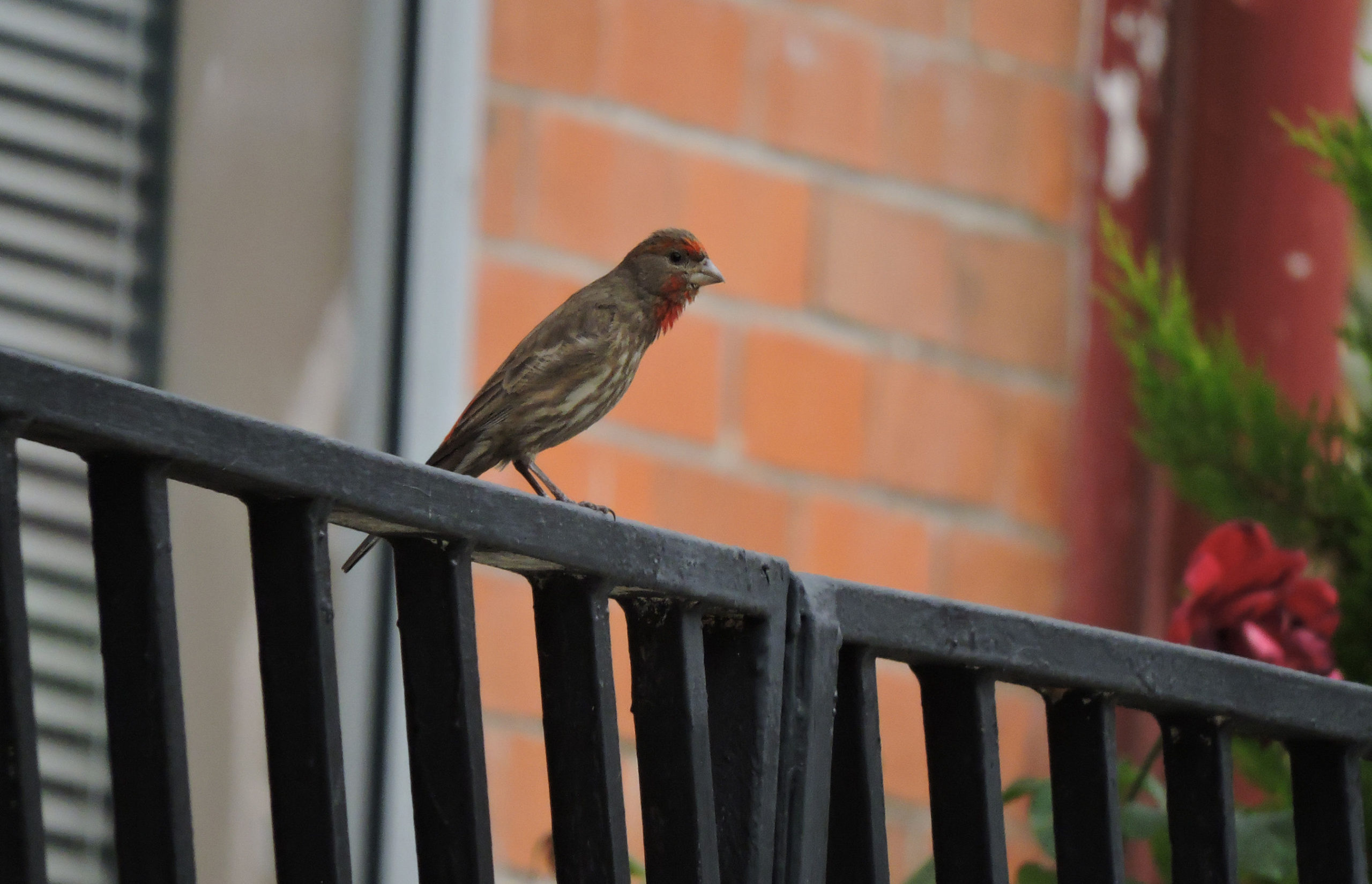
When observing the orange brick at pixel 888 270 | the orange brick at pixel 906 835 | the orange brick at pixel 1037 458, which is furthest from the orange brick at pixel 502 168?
the orange brick at pixel 906 835

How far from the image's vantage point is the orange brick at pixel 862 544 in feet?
10.1

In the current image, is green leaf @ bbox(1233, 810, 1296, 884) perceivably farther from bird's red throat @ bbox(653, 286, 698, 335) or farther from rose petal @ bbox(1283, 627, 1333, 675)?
bird's red throat @ bbox(653, 286, 698, 335)

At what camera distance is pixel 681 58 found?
9.96ft

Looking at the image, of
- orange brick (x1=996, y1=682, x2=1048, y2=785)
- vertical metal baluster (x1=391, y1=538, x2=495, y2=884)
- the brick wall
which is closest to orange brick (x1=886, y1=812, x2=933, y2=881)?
the brick wall

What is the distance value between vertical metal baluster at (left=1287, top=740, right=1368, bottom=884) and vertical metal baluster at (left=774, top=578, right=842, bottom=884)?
16.6 inches

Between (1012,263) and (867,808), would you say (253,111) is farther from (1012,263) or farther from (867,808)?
(867,808)

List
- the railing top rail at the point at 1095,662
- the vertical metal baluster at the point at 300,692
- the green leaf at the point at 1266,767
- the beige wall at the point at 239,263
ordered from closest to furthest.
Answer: the vertical metal baluster at the point at 300,692 → the railing top rail at the point at 1095,662 → the green leaf at the point at 1266,767 → the beige wall at the point at 239,263

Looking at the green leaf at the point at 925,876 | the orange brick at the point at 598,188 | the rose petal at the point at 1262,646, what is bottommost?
the green leaf at the point at 925,876

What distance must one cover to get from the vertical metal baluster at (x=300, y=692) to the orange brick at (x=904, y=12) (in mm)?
2329

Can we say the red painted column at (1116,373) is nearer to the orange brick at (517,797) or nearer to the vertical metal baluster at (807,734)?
the orange brick at (517,797)

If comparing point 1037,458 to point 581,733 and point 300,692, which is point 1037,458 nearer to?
point 581,733

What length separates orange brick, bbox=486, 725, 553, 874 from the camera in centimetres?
274

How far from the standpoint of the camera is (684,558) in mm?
1172

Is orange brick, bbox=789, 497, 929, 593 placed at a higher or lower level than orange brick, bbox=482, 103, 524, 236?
lower
